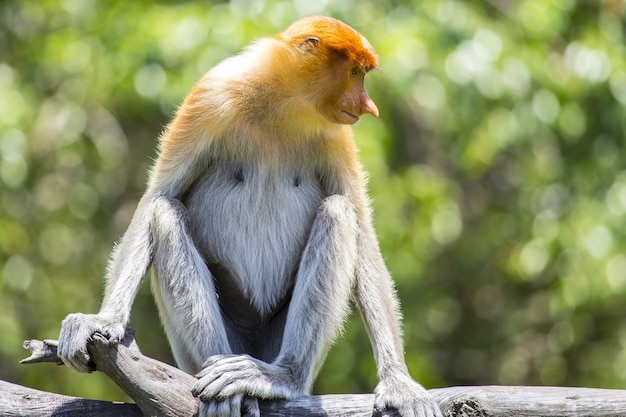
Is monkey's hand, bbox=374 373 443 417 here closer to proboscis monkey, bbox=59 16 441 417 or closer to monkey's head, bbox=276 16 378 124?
proboscis monkey, bbox=59 16 441 417

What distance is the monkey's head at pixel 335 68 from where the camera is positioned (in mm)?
5176

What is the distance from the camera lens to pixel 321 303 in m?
4.93

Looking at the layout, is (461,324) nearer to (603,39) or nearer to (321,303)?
(603,39)

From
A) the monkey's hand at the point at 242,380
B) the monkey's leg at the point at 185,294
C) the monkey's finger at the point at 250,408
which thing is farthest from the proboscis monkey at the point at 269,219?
the monkey's finger at the point at 250,408

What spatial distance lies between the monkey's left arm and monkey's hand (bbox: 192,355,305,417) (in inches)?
17.7

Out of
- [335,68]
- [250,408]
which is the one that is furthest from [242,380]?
[335,68]

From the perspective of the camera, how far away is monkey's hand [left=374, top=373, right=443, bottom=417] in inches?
185

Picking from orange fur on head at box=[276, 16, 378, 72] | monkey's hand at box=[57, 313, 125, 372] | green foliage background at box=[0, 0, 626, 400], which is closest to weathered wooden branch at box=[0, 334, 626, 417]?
monkey's hand at box=[57, 313, 125, 372]

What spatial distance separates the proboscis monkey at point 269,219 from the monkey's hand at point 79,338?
39 centimetres

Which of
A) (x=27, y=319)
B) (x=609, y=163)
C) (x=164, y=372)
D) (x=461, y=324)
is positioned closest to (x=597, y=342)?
(x=461, y=324)

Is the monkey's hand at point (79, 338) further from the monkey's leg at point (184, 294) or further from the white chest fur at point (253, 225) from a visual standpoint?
the white chest fur at point (253, 225)

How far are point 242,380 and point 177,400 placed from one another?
362 mm

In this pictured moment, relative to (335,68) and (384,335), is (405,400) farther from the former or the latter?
(335,68)

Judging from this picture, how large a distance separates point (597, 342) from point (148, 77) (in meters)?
5.51
